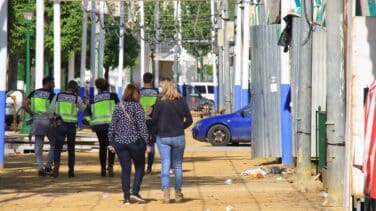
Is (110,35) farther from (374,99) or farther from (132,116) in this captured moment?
(374,99)

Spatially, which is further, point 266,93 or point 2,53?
point 266,93

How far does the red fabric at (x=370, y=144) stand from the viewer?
9.84 metres

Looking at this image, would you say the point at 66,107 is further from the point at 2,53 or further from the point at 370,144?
the point at 370,144

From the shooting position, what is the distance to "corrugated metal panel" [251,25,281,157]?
990 inches

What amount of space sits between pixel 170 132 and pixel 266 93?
8593 millimetres

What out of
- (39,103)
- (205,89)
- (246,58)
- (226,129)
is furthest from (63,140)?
(205,89)

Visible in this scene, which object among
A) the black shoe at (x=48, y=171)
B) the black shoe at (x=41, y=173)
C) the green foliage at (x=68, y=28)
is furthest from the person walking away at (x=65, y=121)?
the green foliage at (x=68, y=28)

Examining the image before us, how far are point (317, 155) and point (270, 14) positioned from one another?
6853 mm

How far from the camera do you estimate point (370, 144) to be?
10016 millimetres

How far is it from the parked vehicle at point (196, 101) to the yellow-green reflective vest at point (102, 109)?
130ft

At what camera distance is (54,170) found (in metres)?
22.0

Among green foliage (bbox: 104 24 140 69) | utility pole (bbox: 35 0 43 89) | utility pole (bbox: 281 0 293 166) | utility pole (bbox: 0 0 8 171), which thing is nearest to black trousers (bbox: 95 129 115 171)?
utility pole (bbox: 0 0 8 171)

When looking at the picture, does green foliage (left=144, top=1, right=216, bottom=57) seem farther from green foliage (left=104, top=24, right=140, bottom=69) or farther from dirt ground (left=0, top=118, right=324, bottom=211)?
dirt ground (left=0, top=118, right=324, bottom=211)

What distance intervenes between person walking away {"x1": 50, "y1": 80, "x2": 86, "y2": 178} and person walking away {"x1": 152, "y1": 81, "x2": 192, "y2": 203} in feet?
16.1
